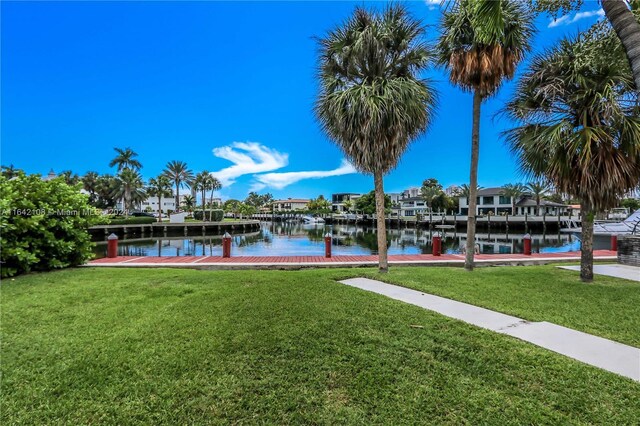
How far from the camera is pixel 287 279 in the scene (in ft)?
25.6

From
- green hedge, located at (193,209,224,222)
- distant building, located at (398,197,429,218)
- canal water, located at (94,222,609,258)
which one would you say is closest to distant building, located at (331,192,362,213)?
distant building, located at (398,197,429,218)

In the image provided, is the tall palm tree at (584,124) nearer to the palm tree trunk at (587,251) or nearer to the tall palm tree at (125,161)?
the palm tree trunk at (587,251)

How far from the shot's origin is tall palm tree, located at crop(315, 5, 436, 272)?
8203 millimetres

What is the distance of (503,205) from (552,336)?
68780mm

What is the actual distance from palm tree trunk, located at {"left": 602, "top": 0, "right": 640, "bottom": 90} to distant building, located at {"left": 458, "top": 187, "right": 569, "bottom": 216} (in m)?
61.3

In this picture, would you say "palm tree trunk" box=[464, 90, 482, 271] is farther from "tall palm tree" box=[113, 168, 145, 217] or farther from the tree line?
"tall palm tree" box=[113, 168, 145, 217]

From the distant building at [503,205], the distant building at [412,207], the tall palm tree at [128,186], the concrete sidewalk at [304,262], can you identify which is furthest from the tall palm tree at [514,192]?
the tall palm tree at [128,186]

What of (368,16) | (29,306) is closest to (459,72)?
(368,16)

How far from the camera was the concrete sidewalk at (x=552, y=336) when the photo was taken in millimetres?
3572

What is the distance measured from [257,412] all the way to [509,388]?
7.75 ft

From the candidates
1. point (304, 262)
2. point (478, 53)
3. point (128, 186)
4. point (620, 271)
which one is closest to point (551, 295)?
point (620, 271)

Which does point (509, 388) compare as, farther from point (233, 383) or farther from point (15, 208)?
point (15, 208)

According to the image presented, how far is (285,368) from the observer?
345 centimetres

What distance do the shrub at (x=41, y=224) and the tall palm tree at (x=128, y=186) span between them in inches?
2325
